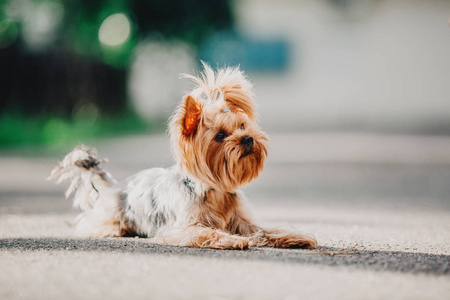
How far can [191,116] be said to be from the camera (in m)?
5.99

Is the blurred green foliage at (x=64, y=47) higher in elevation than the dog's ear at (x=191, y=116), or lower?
higher

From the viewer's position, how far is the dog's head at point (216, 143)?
597 centimetres

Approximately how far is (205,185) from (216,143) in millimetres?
487

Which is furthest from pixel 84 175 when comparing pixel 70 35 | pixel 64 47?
pixel 64 47

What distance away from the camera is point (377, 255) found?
5.39 m

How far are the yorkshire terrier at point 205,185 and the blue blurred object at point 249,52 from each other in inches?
928

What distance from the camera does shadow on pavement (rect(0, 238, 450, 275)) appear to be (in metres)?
4.92

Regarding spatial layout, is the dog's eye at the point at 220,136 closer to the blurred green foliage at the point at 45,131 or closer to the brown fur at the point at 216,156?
the brown fur at the point at 216,156

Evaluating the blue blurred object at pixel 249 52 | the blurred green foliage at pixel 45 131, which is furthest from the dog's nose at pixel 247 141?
the blue blurred object at pixel 249 52

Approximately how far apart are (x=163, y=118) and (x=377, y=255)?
34066mm

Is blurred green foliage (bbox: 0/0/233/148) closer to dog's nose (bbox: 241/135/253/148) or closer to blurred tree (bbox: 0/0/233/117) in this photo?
blurred tree (bbox: 0/0/233/117)

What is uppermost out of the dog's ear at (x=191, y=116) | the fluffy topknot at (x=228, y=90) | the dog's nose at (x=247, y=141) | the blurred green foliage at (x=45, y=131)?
the blurred green foliage at (x=45, y=131)

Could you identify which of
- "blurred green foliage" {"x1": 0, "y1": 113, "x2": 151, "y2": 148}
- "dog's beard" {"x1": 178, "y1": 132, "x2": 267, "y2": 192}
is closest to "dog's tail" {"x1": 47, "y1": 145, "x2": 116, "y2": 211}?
"dog's beard" {"x1": 178, "y1": 132, "x2": 267, "y2": 192}

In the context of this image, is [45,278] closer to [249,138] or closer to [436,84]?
[249,138]
